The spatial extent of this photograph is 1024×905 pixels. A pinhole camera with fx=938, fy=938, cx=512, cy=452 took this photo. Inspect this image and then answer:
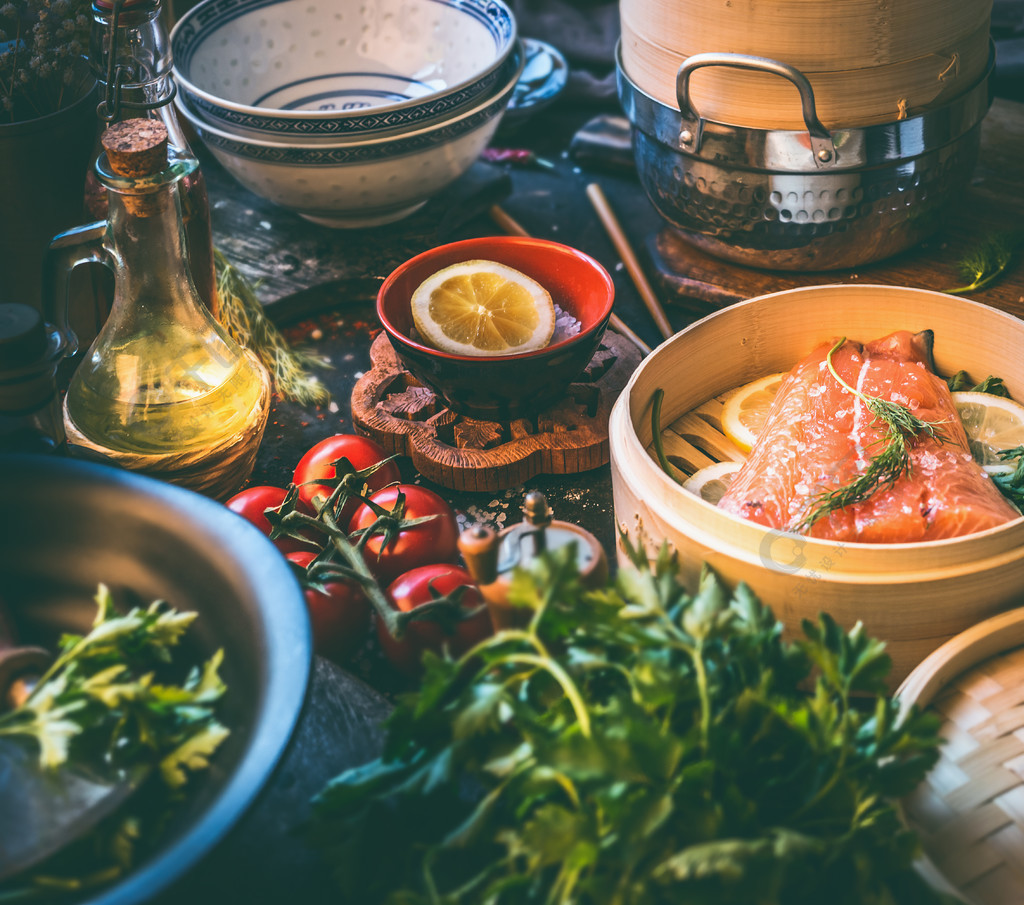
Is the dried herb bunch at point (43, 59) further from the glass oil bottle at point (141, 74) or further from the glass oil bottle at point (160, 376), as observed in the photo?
the glass oil bottle at point (160, 376)

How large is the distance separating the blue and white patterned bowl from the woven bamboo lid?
1.18 metres

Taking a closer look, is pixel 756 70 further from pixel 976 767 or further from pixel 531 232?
pixel 976 767

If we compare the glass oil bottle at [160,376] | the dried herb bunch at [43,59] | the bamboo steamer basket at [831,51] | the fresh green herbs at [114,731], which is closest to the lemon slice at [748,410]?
the bamboo steamer basket at [831,51]

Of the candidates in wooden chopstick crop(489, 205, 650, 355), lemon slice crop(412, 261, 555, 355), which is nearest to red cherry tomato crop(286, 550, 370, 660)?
lemon slice crop(412, 261, 555, 355)

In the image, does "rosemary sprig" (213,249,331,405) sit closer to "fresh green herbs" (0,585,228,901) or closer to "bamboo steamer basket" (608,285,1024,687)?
"bamboo steamer basket" (608,285,1024,687)

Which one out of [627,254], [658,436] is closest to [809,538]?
[658,436]

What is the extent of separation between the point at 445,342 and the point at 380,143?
0.41m

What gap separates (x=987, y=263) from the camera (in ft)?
4.85

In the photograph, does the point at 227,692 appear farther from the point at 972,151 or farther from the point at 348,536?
the point at 972,151

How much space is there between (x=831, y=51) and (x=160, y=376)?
3.10 ft

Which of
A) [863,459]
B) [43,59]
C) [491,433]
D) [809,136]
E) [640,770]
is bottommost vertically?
[491,433]

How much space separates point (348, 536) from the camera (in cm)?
110

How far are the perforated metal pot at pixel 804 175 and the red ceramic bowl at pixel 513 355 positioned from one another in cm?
24

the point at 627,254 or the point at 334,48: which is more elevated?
the point at 334,48
